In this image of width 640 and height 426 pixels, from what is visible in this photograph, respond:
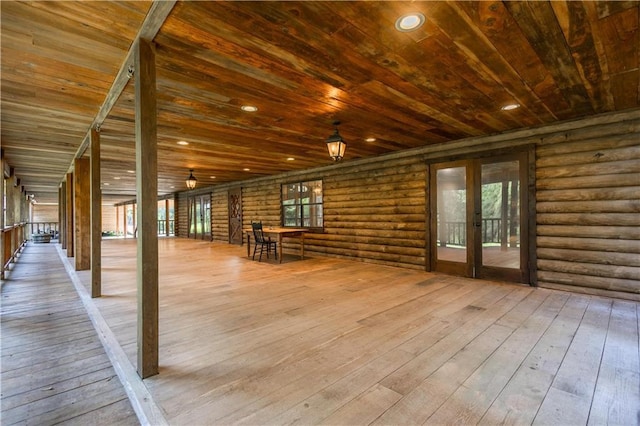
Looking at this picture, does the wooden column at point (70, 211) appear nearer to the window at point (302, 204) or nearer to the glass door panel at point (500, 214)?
the window at point (302, 204)

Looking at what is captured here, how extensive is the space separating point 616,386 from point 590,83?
8.85ft

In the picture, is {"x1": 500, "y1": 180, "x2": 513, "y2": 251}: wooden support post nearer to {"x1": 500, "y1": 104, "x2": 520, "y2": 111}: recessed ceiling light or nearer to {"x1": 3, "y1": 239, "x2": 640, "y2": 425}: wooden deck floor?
{"x1": 3, "y1": 239, "x2": 640, "y2": 425}: wooden deck floor

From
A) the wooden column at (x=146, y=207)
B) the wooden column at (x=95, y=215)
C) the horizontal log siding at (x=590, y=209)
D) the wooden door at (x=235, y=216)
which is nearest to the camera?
the wooden column at (x=146, y=207)

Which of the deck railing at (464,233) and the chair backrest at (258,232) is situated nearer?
the deck railing at (464,233)

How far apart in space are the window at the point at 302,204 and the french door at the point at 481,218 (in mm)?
3197

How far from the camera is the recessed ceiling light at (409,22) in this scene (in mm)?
1816

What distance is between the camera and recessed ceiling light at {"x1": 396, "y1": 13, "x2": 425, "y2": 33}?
5.96 ft

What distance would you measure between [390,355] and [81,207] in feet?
20.1

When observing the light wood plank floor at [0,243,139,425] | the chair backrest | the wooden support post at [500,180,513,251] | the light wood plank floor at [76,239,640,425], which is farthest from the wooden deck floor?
the chair backrest

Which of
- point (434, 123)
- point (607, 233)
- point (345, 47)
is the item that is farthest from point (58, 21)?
point (607, 233)

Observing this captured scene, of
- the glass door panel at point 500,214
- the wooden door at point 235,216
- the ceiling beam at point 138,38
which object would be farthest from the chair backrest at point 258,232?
the glass door panel at point 500,214

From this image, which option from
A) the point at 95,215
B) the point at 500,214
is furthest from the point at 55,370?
the point at 500,214

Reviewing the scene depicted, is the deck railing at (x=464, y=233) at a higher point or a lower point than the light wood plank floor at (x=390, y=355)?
higher

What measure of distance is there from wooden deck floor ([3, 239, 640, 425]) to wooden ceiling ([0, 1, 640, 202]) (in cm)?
236
